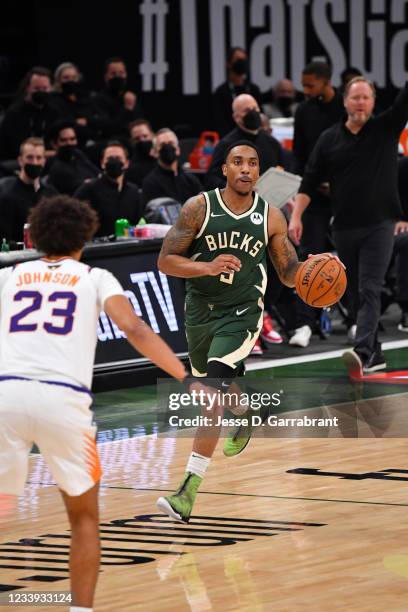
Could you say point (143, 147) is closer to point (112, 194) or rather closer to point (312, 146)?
point (312, 146)

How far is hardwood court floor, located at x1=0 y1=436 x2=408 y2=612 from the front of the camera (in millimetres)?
6539

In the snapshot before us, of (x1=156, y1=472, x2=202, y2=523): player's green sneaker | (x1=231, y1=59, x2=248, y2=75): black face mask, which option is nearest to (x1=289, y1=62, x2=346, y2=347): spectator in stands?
(x1=231, y1=59, x2=248, y2=75): black face mask

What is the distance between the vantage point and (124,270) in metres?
12.4

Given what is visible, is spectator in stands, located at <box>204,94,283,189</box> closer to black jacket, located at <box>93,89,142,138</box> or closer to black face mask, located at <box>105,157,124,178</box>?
black face mask, located at <box>105,157,124,178</box>

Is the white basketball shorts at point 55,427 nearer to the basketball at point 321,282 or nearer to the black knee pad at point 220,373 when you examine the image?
the black knee pad at point 220,373

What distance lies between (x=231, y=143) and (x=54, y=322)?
8071mm

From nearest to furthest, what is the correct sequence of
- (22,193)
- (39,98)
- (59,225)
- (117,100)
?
(59,225), (22,193), (39,98), (117,100)

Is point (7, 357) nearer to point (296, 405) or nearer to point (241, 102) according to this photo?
point (296, 405)

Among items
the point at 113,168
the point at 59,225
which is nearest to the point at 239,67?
the point at 113,168

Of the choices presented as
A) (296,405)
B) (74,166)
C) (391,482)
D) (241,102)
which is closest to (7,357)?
(391,482)

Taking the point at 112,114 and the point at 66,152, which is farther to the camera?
the point at 112,114

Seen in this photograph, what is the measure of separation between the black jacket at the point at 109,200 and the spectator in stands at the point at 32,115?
10.7ft

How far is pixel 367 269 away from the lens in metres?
12.4

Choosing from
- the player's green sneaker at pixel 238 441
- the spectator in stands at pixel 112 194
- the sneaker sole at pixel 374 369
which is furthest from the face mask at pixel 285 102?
the player's green sneaker at pixel 238 441
